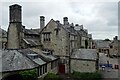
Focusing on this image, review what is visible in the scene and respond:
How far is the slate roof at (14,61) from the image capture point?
2254cm

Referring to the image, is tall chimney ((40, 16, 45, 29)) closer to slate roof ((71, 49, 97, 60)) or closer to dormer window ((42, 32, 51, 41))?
dormer window ((42, 32, 51, 41))

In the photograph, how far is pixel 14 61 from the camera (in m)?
23.6

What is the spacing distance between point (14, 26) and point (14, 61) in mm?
11375

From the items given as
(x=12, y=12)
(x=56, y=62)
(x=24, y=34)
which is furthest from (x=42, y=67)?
(x=12, y=12)

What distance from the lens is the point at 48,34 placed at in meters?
37.5

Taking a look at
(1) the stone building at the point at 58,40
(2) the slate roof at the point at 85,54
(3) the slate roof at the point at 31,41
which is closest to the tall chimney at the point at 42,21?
(1) the stone building at the point at 58,40

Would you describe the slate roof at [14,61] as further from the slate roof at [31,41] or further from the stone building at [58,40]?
the stone building at [58,40]

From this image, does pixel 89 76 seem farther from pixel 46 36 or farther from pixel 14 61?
pixel 46 36

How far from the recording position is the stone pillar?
32.7 meters

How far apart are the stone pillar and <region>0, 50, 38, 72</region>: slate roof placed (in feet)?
26.0

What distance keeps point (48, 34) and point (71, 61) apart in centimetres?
778

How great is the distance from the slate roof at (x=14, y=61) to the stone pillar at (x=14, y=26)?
7922 mm

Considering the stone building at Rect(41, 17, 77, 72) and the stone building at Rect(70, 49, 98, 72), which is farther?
the stone building at Rect(41, 17, 77, 72)

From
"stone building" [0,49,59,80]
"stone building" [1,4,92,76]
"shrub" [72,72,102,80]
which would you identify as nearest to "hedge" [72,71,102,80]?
"shrub" [72,72,102,80]
